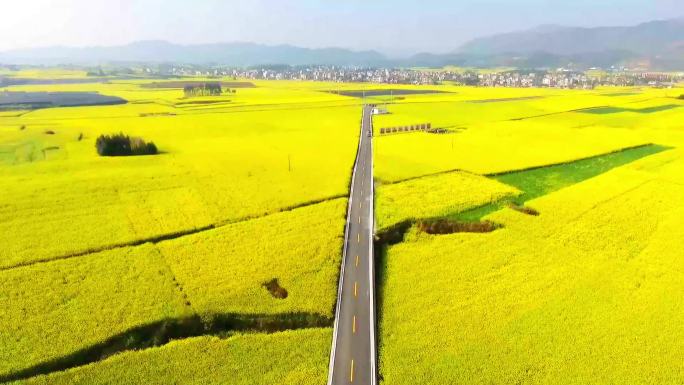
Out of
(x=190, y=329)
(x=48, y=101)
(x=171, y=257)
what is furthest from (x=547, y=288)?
(x=48, y=101)

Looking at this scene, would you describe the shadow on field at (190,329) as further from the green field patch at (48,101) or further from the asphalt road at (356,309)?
the green field patch at (48,101)

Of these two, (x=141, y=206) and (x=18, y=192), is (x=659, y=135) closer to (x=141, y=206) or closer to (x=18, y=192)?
(x=141, y=206)

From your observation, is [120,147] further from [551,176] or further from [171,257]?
[551,176]

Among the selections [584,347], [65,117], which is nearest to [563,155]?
[584,347]

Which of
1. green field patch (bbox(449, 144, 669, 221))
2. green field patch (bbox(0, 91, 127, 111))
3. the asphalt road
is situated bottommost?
the asphalt road

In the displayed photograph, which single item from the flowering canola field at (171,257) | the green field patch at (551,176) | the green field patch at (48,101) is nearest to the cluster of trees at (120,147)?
the flowering canola field at (171,257)

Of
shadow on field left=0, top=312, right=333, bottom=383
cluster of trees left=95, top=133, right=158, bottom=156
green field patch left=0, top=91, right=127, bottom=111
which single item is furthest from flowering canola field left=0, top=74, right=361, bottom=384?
green field patch left=0, top=91, right=127, bottom=111

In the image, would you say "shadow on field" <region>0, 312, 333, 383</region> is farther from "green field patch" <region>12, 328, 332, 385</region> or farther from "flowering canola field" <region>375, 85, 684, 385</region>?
"flowering canola field" <region>375, 85, 684, 385</region>
